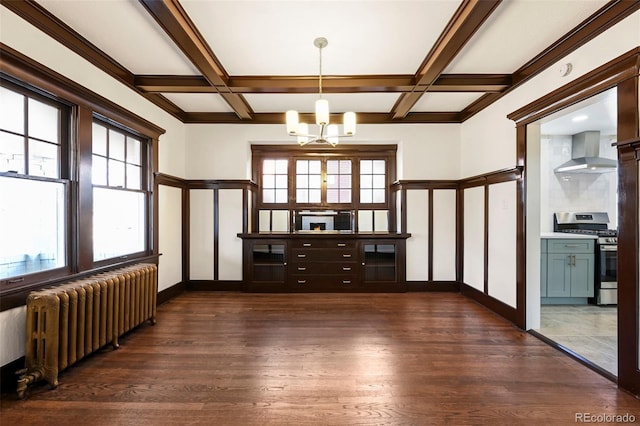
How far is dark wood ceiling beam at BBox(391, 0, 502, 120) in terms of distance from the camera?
2189 mm

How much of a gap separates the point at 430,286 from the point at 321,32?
161 inches

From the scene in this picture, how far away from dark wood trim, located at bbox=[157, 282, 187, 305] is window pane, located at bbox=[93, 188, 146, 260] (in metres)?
0.79

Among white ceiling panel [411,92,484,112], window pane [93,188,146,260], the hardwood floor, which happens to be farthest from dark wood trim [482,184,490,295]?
window pane [93,188,146,260]

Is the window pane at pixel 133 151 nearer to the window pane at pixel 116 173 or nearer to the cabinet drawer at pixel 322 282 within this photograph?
the window pane at pixel 116 173

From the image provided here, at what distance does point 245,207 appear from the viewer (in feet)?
16.2

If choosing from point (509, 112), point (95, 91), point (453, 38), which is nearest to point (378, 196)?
point (509, 112)

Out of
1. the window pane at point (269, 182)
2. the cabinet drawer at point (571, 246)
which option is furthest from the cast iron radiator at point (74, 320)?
the cabinet drawer at point (571, 246)

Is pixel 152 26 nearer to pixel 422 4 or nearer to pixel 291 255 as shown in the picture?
pixel 422 4

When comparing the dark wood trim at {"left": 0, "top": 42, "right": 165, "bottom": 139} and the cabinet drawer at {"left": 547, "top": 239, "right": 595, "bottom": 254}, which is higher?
the dark wood trim at {"left": 0, "top": 42, "right": 165, "bottom": 139}

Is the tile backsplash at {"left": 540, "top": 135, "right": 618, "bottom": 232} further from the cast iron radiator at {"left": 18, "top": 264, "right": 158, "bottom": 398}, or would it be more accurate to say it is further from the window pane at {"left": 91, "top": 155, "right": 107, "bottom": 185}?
the window pane at {"left": 91, "top": 155, "right": 107, "bottom": 185}

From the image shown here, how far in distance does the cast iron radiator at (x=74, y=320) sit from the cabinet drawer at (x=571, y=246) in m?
5.34

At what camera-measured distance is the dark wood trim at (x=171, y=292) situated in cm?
418

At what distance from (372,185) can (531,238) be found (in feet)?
8.77

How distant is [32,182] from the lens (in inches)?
95.0
